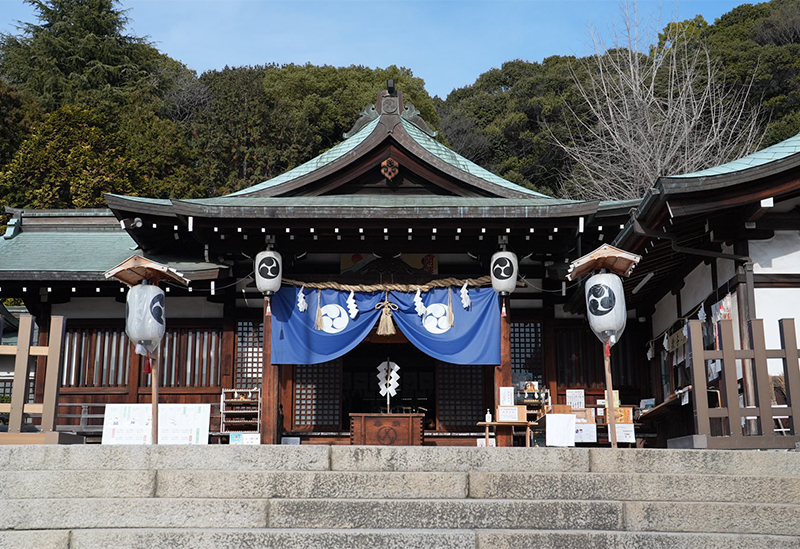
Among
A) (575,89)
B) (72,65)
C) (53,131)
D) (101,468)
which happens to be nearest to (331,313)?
(101,468)

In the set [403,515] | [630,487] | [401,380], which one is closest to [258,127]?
[401,380]

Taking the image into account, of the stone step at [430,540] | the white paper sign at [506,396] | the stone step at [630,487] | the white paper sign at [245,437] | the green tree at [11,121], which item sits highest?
the green tree at [11,121]

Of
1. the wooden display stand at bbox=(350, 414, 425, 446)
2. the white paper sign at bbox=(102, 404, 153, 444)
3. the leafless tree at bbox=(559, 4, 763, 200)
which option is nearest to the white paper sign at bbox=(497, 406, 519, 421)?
the wooden display stand at bbox=(350, 414, 425, 446)

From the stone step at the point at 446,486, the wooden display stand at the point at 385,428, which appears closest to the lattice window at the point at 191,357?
the wooden display stand at the point at 385,428

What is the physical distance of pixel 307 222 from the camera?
12.0 metres

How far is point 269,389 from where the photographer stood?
40.8 ft

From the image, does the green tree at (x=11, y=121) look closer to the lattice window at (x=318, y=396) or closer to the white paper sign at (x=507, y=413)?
the lattice window at (x=318, y=396)

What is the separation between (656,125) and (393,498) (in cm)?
2117

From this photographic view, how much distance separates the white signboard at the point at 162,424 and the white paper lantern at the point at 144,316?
2.20m

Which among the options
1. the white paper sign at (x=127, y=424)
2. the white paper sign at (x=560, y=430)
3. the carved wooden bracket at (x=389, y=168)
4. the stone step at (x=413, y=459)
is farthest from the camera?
the carved wooden bracket at (x=389, y=168)

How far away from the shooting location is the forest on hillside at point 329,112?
25.2 meters

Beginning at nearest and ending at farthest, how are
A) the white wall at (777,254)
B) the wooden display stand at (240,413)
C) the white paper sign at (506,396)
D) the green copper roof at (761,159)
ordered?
the green copper roof at (761,159), the white wall at (777,254), the white paper sign at (506,396), the wooden display stand at (240,413)

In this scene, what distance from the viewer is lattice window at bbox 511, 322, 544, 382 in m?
14.0

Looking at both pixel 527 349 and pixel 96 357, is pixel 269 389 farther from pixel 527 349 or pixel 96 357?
pixel 527 349
